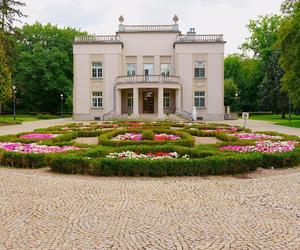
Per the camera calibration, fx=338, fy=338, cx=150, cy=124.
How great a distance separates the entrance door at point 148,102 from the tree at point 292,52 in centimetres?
1659

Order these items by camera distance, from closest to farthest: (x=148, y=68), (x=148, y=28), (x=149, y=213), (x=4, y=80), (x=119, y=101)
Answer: (x=149, y=213) → (x=4, y=80) → (x=119, y=101) → (x=148, y=68) → (x=148, y=28)

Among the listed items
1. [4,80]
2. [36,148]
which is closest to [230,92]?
[4,80]

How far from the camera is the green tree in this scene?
176ft

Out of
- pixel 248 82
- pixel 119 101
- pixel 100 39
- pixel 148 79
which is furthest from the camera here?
pixel 248 82

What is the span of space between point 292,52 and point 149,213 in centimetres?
2512

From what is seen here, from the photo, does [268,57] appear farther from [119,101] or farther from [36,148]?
[36,148]

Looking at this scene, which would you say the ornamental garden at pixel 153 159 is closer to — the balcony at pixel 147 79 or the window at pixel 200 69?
the balcony at pixel 147 79

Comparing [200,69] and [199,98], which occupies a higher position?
[200,69]

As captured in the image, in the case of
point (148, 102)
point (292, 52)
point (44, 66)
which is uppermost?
point (44, 66)

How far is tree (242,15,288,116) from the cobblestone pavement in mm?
39105

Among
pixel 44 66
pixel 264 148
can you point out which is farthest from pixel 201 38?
pixel 264 148

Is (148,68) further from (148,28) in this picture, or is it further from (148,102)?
Answer: (148,28)

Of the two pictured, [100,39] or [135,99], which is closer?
[135,99]

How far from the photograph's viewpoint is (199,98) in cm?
4031
